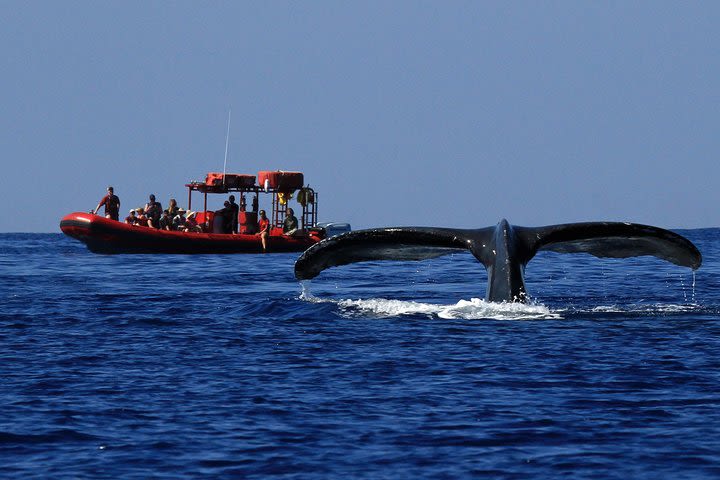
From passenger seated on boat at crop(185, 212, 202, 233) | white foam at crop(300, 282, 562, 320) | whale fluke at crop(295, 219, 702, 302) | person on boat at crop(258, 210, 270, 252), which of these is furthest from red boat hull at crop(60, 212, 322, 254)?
whale fluke at crop(295, 219, 702, 302)

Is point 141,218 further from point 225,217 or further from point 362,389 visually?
point 362,389

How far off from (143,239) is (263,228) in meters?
4.35

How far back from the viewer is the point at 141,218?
40.6 m

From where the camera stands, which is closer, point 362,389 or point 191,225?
point 362,389

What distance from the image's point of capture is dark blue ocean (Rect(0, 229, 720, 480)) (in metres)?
7.56

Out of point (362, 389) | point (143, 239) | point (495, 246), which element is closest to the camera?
point (362, 389)

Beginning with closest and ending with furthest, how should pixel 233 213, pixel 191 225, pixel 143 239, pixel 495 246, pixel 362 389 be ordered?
1. pixel 362 389
2. pixel 495 246
3. pixel 143 239
4. pixel 233 213
5. pixel 191 225

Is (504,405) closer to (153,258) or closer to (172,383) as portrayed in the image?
(172,383)

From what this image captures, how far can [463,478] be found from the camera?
23.4 ft

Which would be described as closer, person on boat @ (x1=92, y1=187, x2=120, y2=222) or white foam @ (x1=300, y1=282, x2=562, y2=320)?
white foam @ (x1=300, y1=282, x2=562, y2=320)

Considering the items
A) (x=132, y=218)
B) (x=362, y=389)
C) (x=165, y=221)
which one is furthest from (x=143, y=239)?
(x=362, y=389)

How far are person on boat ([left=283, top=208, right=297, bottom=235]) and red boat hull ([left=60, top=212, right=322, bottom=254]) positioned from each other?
1.51 metres

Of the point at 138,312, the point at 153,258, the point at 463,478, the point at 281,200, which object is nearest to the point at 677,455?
the point at 463,478

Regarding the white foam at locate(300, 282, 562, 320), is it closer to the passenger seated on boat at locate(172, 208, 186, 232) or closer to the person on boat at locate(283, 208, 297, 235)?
the person on boat at locate(283, 208, 297, 235)
